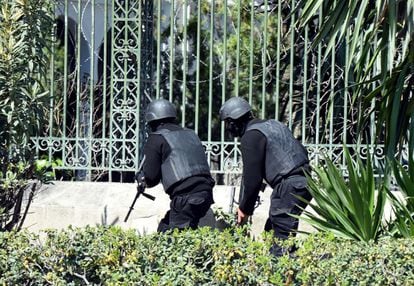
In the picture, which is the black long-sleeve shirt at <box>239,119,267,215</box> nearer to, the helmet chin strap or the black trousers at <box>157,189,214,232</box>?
the helmet chin strap

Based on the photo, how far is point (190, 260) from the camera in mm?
5871

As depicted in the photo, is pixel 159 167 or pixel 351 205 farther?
pixel 159 167

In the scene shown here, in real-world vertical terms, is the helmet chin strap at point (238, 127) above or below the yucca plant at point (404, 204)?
above

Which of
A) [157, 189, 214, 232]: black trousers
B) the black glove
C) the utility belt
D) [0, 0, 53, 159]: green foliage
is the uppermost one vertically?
[0, 0, 53, 159]: green foliage

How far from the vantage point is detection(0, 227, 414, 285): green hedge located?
18.5 feet

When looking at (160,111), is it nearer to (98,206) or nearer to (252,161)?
(252,161)

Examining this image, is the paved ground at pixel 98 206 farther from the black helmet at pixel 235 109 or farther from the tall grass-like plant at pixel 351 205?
the tall grass-like plant at pixel 351 205

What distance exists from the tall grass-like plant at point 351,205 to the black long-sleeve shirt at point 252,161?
36.4 inches

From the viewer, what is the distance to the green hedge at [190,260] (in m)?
5.63

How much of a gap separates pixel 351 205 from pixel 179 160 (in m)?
1.91

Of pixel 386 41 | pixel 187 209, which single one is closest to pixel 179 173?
pixel 187 209

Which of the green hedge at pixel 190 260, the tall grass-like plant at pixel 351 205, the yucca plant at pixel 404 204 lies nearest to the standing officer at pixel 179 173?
the tall grass-like plant at pixel 351 205

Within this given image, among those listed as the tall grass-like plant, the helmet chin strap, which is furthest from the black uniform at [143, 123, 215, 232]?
the tall grass-like plant

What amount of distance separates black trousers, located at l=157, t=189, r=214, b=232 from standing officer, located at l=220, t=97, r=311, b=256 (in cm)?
37
